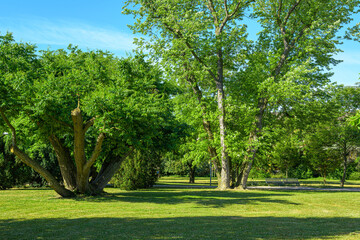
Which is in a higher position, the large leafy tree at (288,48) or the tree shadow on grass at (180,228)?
the large leafy tree at (288,48)

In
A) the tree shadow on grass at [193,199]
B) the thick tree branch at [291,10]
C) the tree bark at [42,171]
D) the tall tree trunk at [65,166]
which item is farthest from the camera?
the thick tree branch at [291,10]

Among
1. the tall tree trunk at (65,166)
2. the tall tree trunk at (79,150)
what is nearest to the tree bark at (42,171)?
the tall tree trunk at (79,150)

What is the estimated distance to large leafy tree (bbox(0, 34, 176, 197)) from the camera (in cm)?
1577

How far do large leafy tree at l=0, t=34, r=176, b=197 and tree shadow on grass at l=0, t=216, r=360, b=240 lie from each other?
5.83 m

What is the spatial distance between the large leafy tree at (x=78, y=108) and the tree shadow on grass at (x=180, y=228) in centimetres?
583

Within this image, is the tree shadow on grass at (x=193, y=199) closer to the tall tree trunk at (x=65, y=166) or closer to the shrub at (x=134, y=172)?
the tall tree trunk at (x=65, y=166)

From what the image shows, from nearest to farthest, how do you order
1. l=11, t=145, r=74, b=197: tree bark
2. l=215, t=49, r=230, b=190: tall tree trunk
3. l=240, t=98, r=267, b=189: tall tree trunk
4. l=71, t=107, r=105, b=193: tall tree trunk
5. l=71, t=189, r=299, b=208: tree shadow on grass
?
l=71, t=107, r=105, b=193: tall tree trunk, l=11, t=145, r=74, b=197: tree bark, l=71, t=189, r=299, b=208: tree shadow on grass, l=215, t=49, r=230, b=190: tall tree trunk, l=240, t=98, r=267, b=189: tall tree trunk

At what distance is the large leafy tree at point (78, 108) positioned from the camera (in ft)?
51.7

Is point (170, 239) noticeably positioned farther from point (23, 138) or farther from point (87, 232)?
point (23, 138)

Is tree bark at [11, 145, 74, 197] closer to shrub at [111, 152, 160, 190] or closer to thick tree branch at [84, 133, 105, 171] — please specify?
thick tree branch at [84, 133, 105, 171]

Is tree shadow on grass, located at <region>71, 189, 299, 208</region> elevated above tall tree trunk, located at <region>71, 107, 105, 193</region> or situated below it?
below

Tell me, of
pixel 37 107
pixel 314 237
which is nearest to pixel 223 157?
pixel 37 107

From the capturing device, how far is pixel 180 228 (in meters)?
9.34

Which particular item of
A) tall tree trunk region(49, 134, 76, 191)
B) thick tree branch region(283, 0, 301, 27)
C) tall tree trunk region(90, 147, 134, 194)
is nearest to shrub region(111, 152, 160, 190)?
tall tree trunk region(90, 147, 134, 194)
